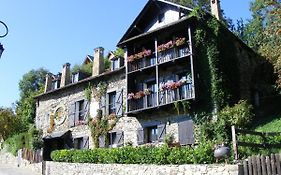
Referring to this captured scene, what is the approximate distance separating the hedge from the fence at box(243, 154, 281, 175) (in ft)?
16.3

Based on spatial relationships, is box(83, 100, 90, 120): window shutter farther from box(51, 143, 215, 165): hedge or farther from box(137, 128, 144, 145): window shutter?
box(137, 128, 144, 145): window shutter

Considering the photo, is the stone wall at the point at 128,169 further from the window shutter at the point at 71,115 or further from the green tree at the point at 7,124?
the green tree at the point at 7,124

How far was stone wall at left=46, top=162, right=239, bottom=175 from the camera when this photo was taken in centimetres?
1382

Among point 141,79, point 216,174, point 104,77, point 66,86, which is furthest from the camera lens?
point 66,86

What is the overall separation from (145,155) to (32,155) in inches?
435

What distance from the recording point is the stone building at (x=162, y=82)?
68.6ft

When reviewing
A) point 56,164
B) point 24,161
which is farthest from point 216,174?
point 24,161

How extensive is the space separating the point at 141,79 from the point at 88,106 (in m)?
4.83

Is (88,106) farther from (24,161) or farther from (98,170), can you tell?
(98,170)

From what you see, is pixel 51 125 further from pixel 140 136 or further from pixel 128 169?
pixel 128 169

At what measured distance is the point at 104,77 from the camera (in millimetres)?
26188

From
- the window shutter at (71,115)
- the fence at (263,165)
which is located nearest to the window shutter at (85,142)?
the window shutter at (71,115)

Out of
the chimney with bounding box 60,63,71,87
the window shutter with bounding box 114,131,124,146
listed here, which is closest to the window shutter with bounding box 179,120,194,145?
the window shutter with bounding box 114,131,124,146

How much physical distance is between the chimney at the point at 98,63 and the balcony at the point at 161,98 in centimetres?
526
